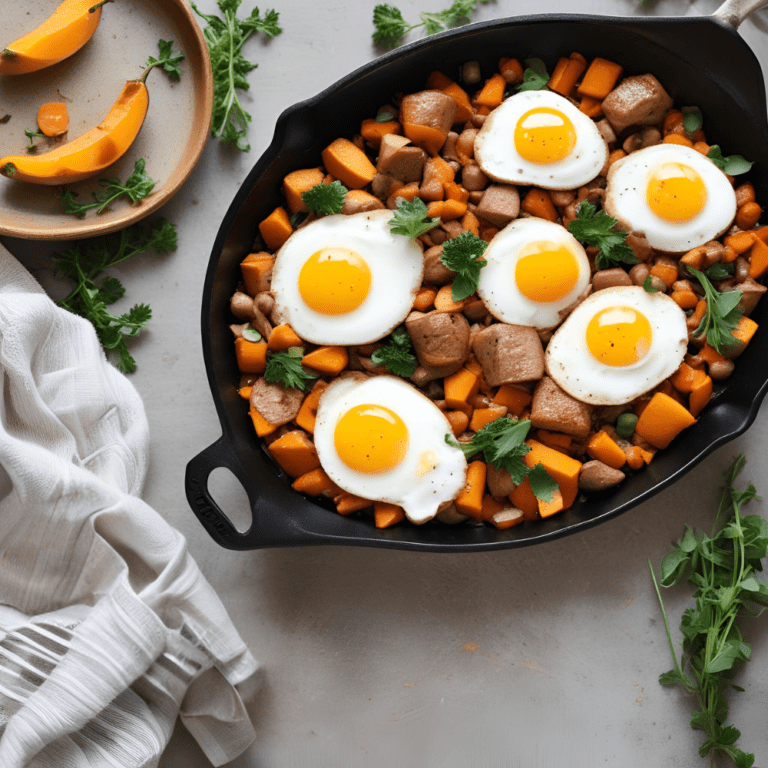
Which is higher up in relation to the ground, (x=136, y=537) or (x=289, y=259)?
(x=289, y=259)

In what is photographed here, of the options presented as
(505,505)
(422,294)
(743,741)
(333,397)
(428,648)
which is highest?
(422,294)

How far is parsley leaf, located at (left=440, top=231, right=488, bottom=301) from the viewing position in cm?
275

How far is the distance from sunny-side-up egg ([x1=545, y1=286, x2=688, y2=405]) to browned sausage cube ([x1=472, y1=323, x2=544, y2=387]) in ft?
0.33

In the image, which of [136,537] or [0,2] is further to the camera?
[0,2]

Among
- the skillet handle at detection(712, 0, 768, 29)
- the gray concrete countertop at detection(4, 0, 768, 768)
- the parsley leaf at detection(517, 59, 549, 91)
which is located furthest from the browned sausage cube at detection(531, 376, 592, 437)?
the skillet handle at detection(712, 0, 768, 29)

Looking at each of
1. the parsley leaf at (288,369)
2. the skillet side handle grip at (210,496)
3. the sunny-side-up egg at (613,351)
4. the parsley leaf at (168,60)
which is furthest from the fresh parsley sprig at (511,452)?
the parsley leaf at (168,60)

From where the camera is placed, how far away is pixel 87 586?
2.91 m

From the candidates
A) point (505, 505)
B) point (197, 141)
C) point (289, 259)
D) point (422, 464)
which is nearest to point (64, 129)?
point (197, 141)

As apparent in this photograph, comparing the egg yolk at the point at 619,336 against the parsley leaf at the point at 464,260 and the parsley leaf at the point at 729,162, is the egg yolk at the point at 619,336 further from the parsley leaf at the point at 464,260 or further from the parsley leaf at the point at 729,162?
the parsley leaf at the point at 729,162

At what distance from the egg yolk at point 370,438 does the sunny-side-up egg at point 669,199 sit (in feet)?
4.28

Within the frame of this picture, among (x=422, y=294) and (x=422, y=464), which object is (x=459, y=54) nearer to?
(x=422, y=294)

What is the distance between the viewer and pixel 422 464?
280cm

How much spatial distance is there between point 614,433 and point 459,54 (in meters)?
1.78

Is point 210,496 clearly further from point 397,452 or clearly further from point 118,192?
point 118,192
